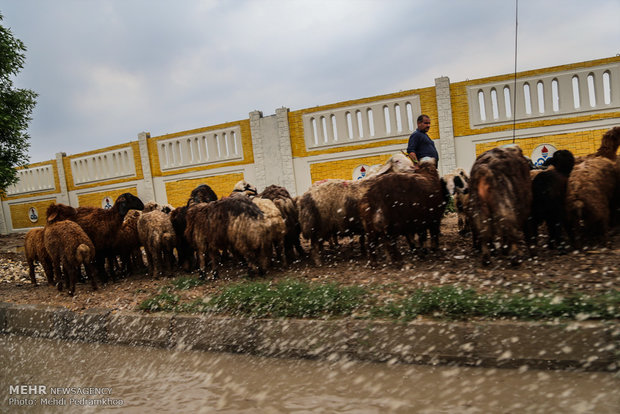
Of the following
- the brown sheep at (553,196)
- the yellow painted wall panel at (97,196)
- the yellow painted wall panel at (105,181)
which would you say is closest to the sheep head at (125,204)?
the brown sheep at (553,196)

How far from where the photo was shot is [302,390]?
12.2ft

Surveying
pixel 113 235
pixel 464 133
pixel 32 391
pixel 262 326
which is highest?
pixel 464 133

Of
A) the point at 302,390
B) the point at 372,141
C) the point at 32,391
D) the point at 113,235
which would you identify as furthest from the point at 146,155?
the point at 302,390

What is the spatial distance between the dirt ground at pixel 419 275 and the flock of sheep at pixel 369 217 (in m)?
0.22

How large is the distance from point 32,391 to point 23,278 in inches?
288

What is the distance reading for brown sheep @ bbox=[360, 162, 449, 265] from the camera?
19.0 feet

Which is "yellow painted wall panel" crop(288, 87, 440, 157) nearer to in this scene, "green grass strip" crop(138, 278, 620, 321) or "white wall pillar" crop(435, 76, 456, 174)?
"white wall pillar" crop(435, 76, 456, 174)

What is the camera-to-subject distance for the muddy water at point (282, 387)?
3119mm

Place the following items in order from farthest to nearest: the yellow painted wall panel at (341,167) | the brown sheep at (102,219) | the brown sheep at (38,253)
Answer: the yellow painted wall panel at (341,167)
the brown sheep at (38,253)
the brown sheep at (102,219)

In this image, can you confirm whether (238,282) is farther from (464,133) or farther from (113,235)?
(464,133)

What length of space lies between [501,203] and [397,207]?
51.7 inches

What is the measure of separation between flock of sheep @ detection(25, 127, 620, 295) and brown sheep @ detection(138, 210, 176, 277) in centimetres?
2

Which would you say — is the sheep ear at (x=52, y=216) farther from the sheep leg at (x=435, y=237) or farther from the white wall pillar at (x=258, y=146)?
the white wall pillar at (x=258, y=146)

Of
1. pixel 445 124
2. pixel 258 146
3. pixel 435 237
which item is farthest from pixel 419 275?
pixel 258 146
